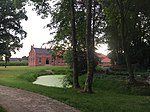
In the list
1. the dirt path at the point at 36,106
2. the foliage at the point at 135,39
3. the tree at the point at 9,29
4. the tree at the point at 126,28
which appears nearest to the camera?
the dirt path at the point at 36,106

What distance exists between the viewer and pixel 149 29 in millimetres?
40812

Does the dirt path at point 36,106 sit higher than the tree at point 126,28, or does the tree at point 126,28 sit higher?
the tree at point 126,28

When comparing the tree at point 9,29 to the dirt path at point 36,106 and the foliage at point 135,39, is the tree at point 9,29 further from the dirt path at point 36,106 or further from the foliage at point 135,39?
the dirt path at point 36,106

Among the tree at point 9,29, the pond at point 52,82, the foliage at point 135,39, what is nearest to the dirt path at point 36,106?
the pond at point 52,82

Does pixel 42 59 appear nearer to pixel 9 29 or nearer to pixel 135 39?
pixel 9 29

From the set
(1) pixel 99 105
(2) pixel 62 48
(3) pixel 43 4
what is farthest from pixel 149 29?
(1) pixel 99 105

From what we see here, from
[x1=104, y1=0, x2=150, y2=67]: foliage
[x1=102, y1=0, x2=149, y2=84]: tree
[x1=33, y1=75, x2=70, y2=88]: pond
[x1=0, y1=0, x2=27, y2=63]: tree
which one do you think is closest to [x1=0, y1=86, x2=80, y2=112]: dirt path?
[x1=33, y1=75, x2=70, y2=88]: pond

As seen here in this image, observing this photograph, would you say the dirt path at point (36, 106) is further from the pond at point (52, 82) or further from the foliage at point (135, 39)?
the foliage at point (135, 39)

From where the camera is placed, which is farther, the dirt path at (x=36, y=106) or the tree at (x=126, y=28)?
the tree at (x=126, y=28)

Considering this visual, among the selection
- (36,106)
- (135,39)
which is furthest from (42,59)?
(36,106)

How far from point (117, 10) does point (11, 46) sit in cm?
3705

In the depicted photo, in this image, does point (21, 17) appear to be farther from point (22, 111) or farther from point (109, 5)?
point (22, 111)

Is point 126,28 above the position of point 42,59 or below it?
above

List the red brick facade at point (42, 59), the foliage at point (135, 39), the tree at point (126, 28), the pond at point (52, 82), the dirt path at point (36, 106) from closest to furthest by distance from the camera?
the dirt path at point (36, 106) → the tree at point (126, 28) → the pond at point (52, 82) → the foliage at point (135, 39) → the red brick facade at point (42, 59)
